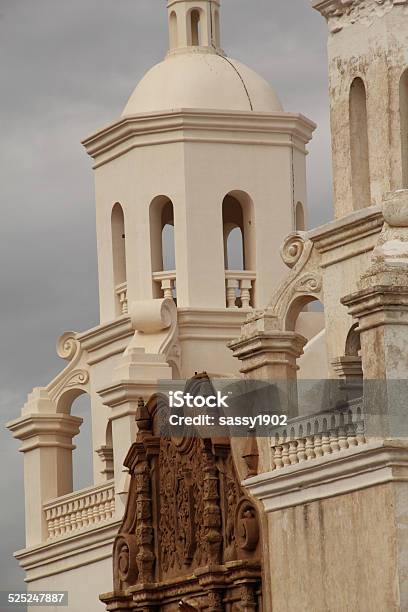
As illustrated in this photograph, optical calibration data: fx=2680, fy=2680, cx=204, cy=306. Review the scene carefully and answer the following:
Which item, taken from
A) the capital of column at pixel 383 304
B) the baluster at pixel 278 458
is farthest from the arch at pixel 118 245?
the capital of column at pixel 383 304

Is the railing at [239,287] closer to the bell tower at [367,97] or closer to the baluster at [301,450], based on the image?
the bell tower at [367,97]

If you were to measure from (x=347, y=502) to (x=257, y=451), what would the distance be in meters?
2.90

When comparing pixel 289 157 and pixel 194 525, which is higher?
pixel 289 157

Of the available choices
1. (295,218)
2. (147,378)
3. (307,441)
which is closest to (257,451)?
(307,441)

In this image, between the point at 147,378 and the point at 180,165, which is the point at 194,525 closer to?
the point at 147,378

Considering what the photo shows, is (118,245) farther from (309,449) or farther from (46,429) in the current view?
(309,449)

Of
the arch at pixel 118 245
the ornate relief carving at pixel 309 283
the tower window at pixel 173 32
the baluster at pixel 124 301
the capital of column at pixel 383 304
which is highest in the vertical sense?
the tower window at pixel 173 32

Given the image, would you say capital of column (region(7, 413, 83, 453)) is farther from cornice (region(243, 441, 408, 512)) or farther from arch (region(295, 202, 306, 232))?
cornice (region(243, 441, 408, 512))

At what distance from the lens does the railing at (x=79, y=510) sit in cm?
3941

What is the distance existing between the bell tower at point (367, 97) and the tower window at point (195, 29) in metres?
7.83

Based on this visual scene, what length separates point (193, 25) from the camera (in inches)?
1634

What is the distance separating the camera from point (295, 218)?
134 ft

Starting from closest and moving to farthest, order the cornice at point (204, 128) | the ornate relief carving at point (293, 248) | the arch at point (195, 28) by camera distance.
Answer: the ornate relief carving at point (293, 248), the cornice at point (204, 128), the arch at point (195, 28)

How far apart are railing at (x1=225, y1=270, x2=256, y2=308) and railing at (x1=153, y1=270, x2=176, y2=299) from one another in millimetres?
811
